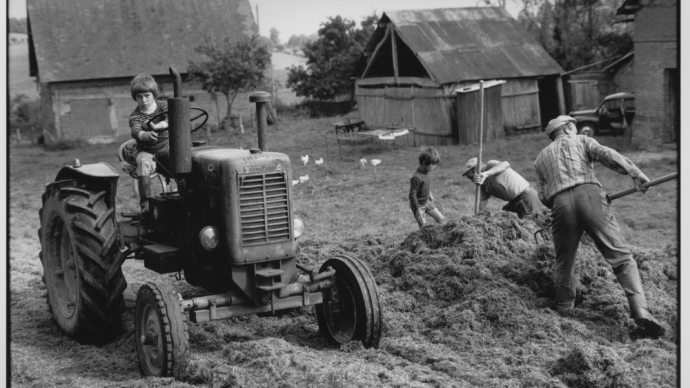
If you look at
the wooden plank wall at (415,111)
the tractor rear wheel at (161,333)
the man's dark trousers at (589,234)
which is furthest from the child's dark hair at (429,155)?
the wooden plank wall at (415,111)

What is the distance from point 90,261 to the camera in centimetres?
570

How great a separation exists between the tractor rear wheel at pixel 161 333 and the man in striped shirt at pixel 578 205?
2896 mm

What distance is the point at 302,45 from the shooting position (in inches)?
1115

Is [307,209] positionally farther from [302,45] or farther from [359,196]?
[302,45]

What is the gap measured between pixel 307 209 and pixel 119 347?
615 centimetres

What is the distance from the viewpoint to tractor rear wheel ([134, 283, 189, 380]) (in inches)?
193

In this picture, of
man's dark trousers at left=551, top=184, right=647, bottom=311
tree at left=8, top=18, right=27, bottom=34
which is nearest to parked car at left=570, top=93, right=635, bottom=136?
man's dark trousers at left=551, top=184, right=647, bottom=311

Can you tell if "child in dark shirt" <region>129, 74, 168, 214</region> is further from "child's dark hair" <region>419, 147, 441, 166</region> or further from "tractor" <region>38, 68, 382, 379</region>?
"child's dark hair" <region>419, 147, 441, 166</region>

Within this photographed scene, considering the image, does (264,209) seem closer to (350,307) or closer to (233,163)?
(233,163)

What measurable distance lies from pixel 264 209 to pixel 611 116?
15.4 metres

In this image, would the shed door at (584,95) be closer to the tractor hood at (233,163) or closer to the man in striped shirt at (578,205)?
the man in striped shirt at (578,205)

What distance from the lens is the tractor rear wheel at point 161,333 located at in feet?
16.1

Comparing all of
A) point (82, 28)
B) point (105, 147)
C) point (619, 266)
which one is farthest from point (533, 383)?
point (105, 147)

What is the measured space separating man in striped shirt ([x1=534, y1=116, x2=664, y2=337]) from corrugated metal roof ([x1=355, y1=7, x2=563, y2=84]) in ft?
44.9
